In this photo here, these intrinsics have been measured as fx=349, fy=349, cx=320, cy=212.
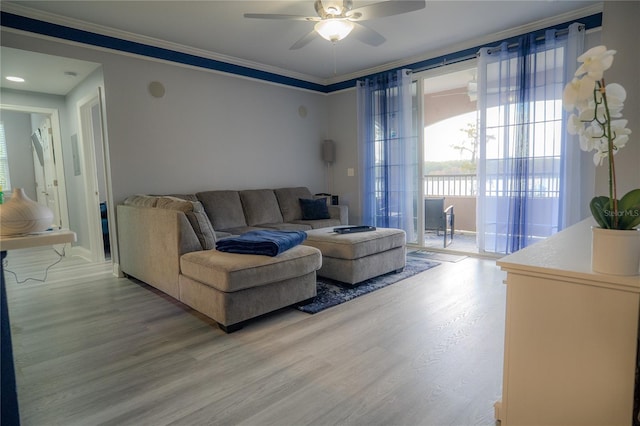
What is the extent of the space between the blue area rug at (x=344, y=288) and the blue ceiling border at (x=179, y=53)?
8.55ft

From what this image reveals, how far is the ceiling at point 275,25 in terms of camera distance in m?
3.09

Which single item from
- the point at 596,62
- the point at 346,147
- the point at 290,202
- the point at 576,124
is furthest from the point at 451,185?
the point at 596,62

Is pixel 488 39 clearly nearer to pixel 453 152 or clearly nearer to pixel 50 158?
pixel 453 152

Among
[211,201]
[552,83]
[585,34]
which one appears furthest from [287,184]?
[585,34]

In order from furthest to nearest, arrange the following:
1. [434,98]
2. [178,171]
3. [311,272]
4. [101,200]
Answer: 1. [434,98]
2. [101,200]
3. [178,171]
4. [311,272]

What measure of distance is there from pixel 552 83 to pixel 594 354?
347cm

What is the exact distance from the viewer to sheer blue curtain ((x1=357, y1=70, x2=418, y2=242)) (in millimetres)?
4738

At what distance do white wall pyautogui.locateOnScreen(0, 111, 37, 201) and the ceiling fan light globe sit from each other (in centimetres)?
632

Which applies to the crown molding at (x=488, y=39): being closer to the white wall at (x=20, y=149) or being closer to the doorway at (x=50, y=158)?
the doorway at (x=50, y=158)

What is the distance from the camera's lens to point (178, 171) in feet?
13.6

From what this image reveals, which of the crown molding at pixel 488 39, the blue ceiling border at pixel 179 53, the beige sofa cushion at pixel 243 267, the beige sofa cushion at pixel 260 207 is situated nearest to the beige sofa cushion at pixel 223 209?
the beige sofa cushion at pixel 260 207

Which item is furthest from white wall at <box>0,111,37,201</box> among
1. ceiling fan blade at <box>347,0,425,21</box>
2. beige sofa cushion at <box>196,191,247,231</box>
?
ceiling fan blade at <box>347,0,425,21</box>

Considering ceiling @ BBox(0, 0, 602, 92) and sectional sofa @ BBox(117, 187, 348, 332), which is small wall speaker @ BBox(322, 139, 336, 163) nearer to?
ceiling @ BBox(0, 0, 602, 92)

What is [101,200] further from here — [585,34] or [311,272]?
[585,34]
